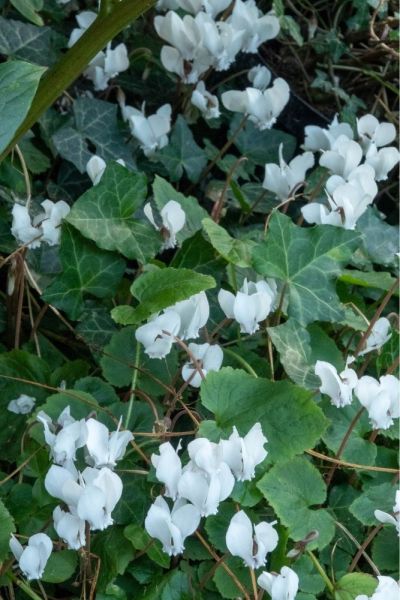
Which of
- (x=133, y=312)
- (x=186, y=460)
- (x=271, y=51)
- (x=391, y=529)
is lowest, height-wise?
(x=391, y=529)

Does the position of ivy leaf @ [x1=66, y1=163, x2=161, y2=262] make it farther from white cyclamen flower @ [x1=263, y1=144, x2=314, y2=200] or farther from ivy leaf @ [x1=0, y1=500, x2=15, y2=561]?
ivy leaf @ [x1=0, y1=500, x2=15, y2=561]

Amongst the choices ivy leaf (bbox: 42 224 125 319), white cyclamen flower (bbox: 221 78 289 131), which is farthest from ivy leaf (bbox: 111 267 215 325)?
white cyclamen flower (bbox: 221 78 289 131)

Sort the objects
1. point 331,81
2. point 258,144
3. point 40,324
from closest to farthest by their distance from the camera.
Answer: point 40,324
point 258,144
point 331,81

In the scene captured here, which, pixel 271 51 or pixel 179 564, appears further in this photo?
pixel 271 51

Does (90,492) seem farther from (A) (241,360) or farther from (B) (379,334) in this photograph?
(B) (379,334)

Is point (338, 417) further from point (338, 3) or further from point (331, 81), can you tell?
point (338, 3)

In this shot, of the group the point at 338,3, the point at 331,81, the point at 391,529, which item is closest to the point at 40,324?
the point at 391,529

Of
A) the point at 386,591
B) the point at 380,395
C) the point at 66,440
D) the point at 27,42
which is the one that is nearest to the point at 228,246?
the point at 380,395
